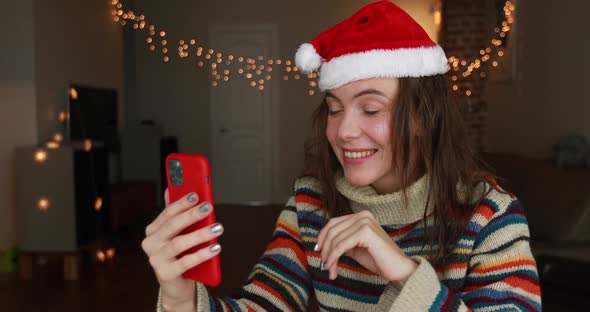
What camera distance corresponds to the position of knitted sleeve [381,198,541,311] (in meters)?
0.81

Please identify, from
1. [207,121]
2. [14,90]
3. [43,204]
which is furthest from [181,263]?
[207,121]

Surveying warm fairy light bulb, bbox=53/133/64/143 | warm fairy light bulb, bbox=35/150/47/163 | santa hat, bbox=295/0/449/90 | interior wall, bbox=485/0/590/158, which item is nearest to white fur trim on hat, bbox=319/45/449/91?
santa hat, bbox=295/0/449/90

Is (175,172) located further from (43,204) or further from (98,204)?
(98,204)

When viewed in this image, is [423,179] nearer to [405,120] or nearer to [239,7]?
[405,120]

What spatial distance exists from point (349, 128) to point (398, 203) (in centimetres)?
18

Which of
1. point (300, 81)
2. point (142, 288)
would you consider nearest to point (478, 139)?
point (300, 81)

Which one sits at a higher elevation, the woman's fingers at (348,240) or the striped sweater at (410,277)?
the woman's fingers at (348,240)

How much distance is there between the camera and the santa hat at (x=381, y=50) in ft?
3.30

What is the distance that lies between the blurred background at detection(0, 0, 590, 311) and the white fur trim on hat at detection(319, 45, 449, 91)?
14.1 inches

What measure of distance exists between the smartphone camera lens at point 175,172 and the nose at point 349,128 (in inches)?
→ 12.7

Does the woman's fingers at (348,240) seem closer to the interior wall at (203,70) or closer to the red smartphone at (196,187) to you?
the red smartphone at (196,187)

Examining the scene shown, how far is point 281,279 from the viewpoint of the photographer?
3.67 ft

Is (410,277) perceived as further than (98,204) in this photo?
No

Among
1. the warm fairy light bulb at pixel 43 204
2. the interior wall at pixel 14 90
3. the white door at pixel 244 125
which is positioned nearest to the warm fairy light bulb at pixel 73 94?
the interior wall at pixel 14 90
